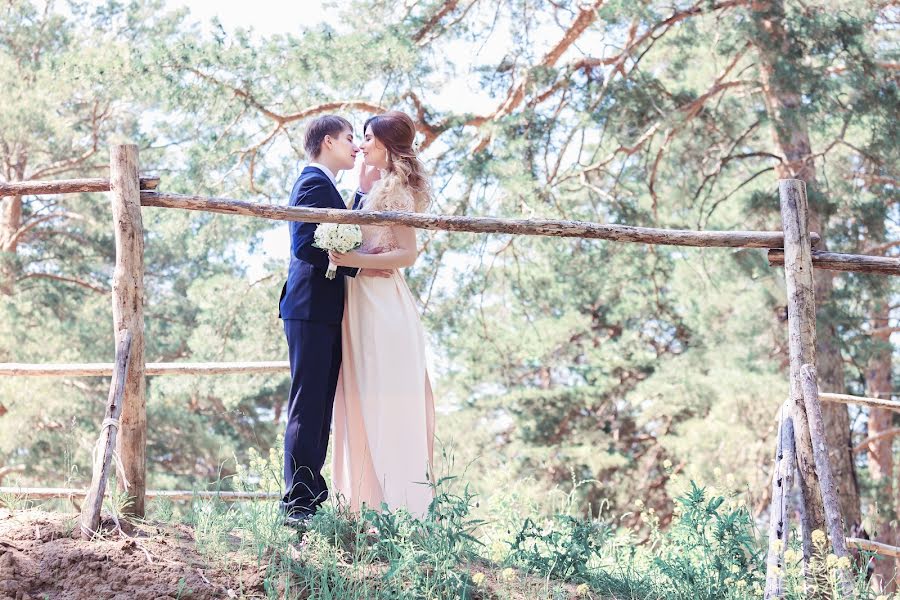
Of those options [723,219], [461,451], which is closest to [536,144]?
[723,219]

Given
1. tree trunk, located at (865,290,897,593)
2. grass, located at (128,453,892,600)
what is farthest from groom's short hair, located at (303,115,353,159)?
tree trunk, located at (865,290,897,593)

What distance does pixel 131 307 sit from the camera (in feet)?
12.9

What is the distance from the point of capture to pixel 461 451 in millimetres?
16484

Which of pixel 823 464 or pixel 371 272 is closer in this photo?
pixel 823 464

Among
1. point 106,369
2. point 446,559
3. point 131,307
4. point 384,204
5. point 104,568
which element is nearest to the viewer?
point 104,568

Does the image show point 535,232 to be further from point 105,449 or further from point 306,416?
point 105,449

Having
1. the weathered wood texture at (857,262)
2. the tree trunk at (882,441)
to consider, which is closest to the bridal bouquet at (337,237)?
the weathered wood texture at (857,262)

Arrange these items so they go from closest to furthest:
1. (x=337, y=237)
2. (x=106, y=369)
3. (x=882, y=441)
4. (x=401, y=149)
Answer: (x=337, y=237), (x=401, y=149), (x=106, y=369), (x=882, y=441)

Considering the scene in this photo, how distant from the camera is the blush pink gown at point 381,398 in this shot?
4.29 meters

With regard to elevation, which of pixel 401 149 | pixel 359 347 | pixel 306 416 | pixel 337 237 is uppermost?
pixel 401 149

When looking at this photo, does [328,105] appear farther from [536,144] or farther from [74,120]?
[74,120]

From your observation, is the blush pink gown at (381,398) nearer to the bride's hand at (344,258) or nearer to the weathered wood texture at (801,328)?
the bride's hand at (344,258)


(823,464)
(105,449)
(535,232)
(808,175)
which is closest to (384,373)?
(535,232)

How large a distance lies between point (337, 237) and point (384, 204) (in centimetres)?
33
